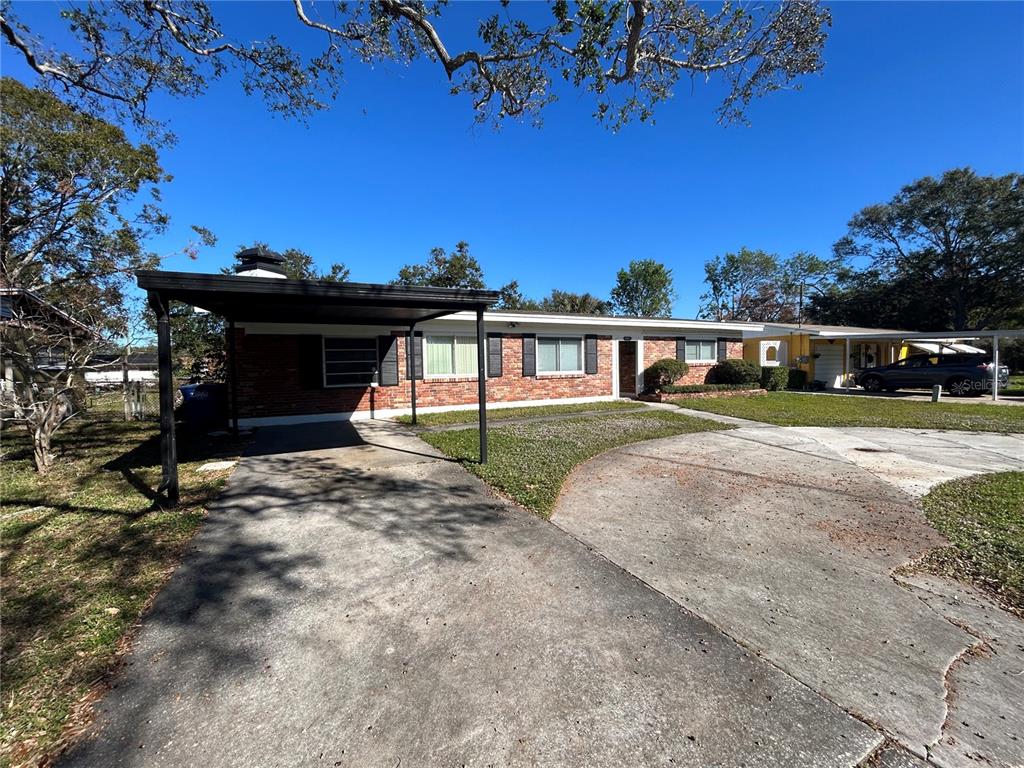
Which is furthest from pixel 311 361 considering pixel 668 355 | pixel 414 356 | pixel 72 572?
pixel 668 355

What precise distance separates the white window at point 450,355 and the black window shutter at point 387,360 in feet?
2.86

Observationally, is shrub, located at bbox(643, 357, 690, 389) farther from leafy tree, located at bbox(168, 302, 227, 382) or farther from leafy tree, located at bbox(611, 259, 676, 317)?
leafy tree, located at bbox(611, 259, 676, 317)

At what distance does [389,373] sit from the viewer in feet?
38.0

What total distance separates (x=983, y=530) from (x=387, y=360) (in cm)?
1083

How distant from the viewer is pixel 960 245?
31.1 meters

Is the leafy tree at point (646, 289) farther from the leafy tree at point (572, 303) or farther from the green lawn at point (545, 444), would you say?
the green lawn at point (545, 444)

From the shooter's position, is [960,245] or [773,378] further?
[960,245]

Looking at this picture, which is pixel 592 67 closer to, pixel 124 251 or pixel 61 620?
pixel 61 620

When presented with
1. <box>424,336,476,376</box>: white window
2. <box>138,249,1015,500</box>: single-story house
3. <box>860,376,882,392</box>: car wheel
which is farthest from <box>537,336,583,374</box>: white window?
<box>860,376,882,392</box>: car wheel

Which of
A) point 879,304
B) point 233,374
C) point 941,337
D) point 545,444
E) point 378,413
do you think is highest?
point 879,304

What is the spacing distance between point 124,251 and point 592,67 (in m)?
15.8

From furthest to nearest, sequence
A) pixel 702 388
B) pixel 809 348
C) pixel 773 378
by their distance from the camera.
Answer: pixel 809 348 → pixel 773 378 → pixel 702 388

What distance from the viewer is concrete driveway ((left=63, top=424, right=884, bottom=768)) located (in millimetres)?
1854

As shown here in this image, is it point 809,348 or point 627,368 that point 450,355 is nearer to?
point 627,368
